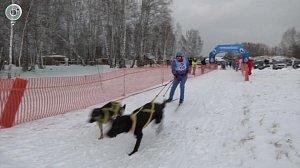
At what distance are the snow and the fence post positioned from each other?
28cm

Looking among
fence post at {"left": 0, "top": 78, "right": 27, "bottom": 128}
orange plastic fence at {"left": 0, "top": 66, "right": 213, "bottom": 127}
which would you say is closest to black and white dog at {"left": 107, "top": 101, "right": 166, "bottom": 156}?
fence post at {"left": 0, "top": 78, "right": 27, "bottom": 128}

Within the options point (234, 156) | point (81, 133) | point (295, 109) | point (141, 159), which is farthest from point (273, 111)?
point (81, 133)

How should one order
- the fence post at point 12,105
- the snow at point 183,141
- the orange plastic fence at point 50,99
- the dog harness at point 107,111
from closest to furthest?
the snow at point 183,141 < the dog harness at point 107,111 < the fence post at point 12,105 < the orange plastic fence at point 50,99

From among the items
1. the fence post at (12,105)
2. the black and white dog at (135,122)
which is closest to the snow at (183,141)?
the fence post at (12,105)

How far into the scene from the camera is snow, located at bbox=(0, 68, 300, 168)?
17.7 ft

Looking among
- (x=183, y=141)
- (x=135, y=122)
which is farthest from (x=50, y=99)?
(x=183, y=141)

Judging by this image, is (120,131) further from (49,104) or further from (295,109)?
(49,104)

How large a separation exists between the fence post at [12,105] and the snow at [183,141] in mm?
278

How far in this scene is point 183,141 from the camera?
6551 mm

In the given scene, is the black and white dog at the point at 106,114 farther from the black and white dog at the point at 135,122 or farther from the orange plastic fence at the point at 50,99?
the orange plastic fence at the point at 50,99

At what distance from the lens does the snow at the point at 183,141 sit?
17.7 feet

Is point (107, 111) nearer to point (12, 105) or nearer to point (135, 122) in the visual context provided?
point (135, 122)

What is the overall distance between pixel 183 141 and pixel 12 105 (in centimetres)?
441

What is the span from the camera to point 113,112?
6.89 meters
